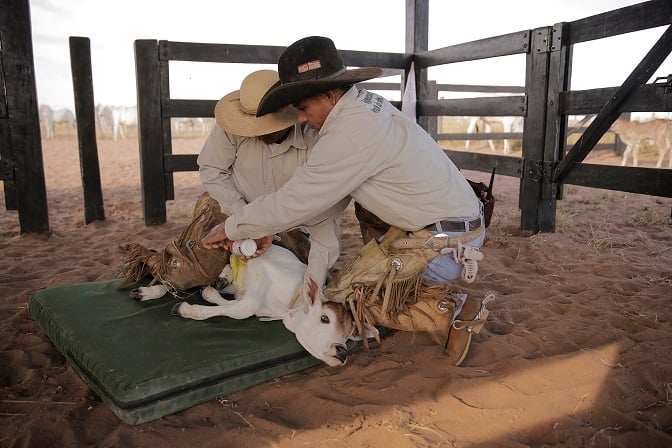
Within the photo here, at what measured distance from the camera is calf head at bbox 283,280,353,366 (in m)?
2.45

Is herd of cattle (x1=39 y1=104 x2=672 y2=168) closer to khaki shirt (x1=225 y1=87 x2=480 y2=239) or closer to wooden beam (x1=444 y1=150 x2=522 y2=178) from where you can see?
wooden beam (x1=444 y1=150 x2=522 y2=178)

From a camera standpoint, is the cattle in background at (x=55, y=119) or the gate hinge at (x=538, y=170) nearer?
the gate hinge at (x=538, y=170)

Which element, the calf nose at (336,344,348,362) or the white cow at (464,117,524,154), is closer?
the calf nose at (336,344,348,362)

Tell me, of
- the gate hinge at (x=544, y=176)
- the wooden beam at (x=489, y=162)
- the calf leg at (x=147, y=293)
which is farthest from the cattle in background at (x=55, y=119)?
the calf leg at (x=147, y=293)

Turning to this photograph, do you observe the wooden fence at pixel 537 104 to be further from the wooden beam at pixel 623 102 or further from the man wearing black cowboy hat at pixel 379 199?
the man wearing black cowboy hat at pixel 379 199

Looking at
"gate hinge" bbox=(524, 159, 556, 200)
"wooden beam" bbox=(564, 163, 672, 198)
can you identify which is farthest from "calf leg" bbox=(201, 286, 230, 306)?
"gate hinge" bbox=(524, 159, 556, 200)

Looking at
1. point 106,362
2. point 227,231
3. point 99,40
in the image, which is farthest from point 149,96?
point 99,40

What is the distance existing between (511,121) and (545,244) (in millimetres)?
15510

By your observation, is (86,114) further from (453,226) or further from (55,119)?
(55,119)

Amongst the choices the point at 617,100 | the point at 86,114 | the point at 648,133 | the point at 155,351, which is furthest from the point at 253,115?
the point at 648,133

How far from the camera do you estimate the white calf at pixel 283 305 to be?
249cm

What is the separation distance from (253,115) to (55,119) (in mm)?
32496

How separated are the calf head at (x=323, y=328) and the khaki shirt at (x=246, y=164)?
57 cm

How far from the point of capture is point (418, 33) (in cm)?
677
